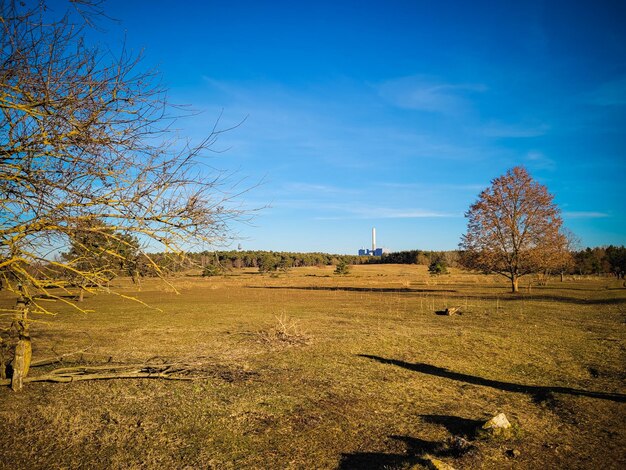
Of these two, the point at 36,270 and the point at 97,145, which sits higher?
the point at 97,145

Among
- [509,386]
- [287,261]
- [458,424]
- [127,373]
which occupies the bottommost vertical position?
[509,386]

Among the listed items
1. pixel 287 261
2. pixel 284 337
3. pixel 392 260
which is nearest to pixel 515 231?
pixel 284 337

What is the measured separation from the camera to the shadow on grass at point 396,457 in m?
4.26

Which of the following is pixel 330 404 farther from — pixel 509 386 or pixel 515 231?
pixel 515 231

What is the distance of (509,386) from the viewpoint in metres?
7.51

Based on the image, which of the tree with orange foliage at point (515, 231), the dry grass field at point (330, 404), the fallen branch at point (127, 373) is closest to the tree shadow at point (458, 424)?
the dry grass field at point (330, 404)

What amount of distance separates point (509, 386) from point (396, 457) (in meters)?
4.27

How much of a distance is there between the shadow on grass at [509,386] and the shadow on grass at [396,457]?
3.18 metres

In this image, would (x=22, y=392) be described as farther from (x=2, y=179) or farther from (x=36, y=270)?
(x=2, y=179)

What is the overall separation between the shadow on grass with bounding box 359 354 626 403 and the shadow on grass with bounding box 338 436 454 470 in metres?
3.18

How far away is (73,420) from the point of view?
557cm

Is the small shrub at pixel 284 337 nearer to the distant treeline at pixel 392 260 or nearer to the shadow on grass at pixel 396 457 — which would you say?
the distant treeline at pixel 392 260

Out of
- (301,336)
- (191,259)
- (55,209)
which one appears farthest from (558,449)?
(301,336)

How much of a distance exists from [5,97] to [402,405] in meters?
6.79
